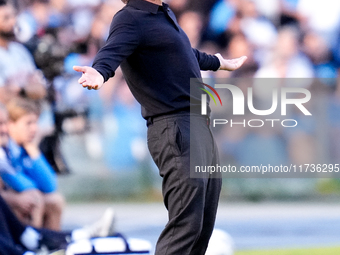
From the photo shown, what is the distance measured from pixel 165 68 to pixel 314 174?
406cm

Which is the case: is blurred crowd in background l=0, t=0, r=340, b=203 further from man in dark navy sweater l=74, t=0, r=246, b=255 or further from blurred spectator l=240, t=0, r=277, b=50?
man in dark navy sweater l=74, t=0, r=246, b=255

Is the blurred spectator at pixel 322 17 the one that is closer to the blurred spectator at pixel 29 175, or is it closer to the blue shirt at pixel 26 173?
the blurred spectator at pixel 29 175

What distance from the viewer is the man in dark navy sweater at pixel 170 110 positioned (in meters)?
2.25

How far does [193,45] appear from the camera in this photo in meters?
5.37

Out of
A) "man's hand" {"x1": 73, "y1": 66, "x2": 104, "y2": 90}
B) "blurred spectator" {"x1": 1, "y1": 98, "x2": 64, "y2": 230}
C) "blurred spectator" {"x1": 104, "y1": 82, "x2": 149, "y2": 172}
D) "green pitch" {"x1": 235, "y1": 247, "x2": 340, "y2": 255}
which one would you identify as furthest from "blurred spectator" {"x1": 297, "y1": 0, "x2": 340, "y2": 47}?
"man's hand" {"x1": 73, "y1": 66, "x2": 104, "y2": 90}

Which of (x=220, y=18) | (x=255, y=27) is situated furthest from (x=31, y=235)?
(x=255, y=27)

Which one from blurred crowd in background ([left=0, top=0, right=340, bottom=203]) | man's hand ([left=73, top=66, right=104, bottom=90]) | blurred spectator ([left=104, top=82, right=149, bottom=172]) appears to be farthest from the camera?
blurred spectator ([left=104, top=82, right=149, bottom=172])

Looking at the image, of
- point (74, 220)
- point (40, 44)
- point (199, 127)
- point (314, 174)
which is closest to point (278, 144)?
point (314, 174)

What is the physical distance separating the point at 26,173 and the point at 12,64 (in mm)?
1013

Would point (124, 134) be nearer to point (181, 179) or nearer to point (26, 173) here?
point (26, 173)

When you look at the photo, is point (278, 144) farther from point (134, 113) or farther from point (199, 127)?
point (199, 127)

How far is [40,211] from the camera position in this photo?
4535mm

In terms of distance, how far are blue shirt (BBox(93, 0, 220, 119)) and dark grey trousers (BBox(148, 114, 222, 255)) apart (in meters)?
0.08

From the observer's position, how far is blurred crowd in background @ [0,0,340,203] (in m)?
4.88
